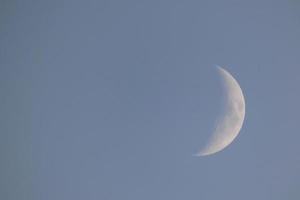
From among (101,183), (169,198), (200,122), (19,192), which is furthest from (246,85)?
(19,192)

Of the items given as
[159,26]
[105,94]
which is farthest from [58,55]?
[159,26]

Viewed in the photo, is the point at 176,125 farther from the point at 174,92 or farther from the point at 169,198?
the point at 169,198

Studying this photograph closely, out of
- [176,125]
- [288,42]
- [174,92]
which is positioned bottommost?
[176,125]

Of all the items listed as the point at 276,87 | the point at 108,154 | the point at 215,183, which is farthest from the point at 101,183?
the point at 276,87

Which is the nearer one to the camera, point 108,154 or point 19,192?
point 19,192

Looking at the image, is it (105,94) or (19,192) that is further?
(105,94)

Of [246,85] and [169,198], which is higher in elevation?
[246,85]

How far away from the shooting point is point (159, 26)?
546 centimetres

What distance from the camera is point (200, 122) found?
5.43 m

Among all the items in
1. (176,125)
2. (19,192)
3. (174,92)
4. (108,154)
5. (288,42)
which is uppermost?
(288,42)

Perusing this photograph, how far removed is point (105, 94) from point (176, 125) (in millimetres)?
914

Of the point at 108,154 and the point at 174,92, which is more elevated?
the point at 174,92

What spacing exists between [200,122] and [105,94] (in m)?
1.17

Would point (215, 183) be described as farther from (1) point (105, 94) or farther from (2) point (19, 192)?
(2) point (19, 192)
